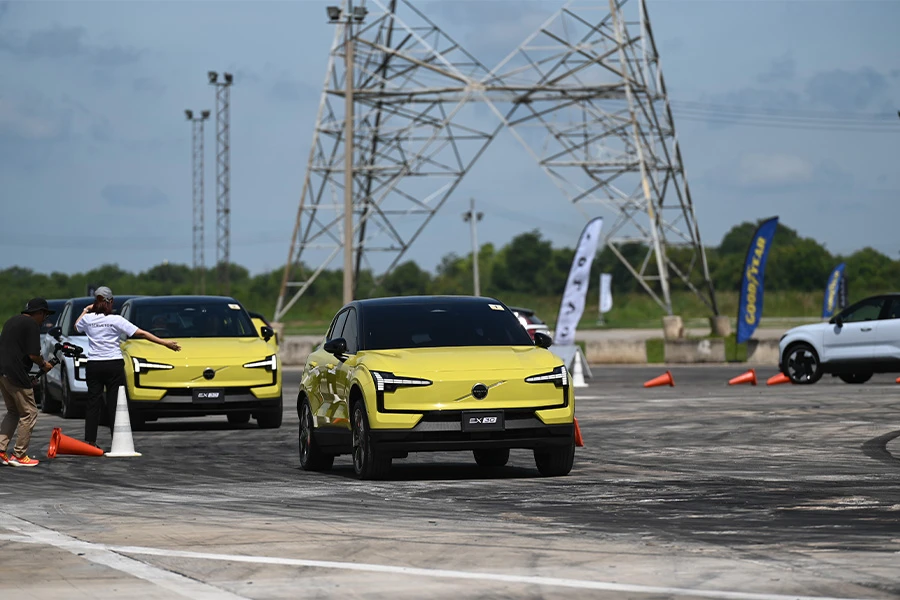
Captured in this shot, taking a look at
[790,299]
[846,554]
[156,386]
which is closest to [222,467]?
[156,386]

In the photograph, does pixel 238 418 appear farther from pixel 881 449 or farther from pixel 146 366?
pixel 881 449

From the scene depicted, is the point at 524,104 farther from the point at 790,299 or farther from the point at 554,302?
the point at 554,302

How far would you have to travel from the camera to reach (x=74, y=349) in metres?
18.7

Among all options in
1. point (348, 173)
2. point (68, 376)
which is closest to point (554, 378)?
point (68, 376)

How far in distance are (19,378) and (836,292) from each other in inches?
1763

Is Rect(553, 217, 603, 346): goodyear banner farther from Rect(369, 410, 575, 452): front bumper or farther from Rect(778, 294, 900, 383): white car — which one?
Rect(369, 410, 575, 452): front bumper

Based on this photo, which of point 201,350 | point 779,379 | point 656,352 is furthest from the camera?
point 656,352

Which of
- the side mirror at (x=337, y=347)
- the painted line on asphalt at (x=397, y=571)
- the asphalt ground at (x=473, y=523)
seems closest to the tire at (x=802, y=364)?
the asphalt ground at (x=473, y=523)

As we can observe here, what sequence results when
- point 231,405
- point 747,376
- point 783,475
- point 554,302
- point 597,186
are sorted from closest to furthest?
point 783,475 → point 231,405 → point 747,376 → point 597,186 → point 554,302

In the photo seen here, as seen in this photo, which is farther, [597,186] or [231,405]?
[597,186]

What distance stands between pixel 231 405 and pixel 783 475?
887 centimetres

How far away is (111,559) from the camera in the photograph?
355 inches

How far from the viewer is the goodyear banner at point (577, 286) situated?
119 ft

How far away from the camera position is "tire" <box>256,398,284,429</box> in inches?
830
